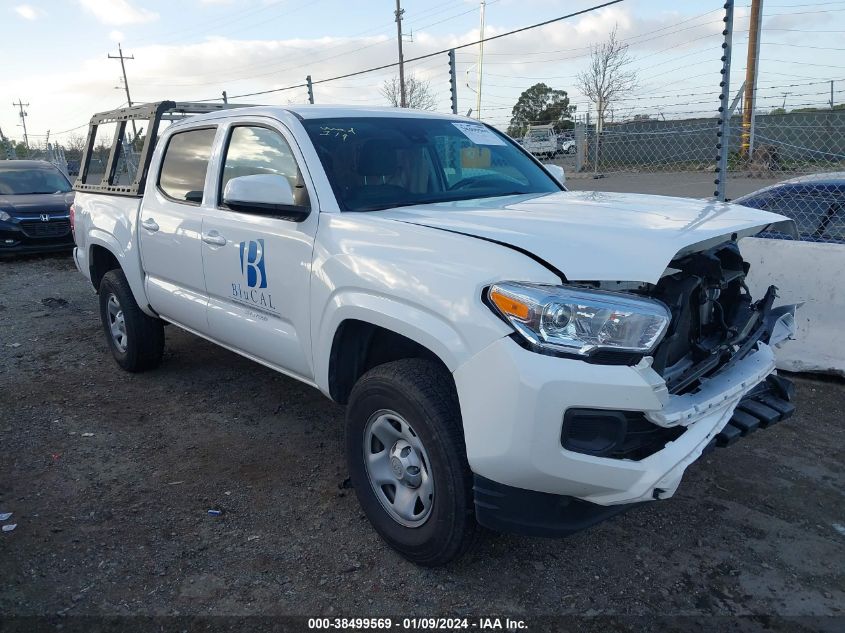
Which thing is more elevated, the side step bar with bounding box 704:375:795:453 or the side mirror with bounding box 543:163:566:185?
the side mirror with bounding box 543:163:566:185

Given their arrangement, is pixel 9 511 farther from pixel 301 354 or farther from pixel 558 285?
pixel 558 285

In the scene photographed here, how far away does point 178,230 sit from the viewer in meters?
4.16

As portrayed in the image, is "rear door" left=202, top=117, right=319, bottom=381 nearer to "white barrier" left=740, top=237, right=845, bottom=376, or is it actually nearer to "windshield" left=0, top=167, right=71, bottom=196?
"white barrier" left=740, top=237, right=845, bottom=376

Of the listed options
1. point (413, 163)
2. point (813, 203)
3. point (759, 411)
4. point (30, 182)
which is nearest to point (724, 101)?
point (813, 203)

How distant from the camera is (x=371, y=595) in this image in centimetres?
267

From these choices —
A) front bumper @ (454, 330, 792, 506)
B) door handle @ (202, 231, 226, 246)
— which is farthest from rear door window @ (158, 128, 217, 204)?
front bumper @ (454, 330, 792, 506)

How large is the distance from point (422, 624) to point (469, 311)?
1200mm

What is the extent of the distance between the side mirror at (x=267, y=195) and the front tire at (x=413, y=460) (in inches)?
34.9

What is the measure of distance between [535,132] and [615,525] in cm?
1335

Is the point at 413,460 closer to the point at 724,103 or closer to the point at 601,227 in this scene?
the point at 601,227

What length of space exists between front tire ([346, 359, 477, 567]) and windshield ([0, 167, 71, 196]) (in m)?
11.4

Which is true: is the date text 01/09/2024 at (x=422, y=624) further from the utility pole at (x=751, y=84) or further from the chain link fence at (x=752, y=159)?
the utility pole at (x=751, y=84)

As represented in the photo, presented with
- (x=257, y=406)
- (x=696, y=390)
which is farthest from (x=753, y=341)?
(x=257, y=406)

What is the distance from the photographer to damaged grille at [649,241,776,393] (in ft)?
8.23
